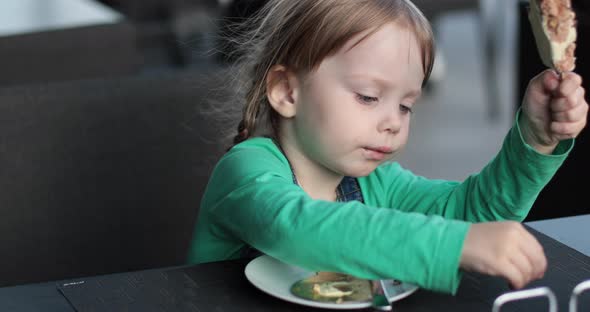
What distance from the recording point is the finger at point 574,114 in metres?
1.21

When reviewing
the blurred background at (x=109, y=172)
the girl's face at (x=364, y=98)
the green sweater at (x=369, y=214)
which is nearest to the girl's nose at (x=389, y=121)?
the girl's face at (x=364, y=98)

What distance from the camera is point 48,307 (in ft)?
3.80

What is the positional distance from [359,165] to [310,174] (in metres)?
0.12

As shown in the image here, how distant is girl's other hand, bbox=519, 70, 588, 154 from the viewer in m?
1.20

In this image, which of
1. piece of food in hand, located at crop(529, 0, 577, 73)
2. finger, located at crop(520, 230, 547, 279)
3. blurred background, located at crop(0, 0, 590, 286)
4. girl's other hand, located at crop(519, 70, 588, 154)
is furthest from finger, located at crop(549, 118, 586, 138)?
blurred background, located at crop(0, 0, 590, 286)

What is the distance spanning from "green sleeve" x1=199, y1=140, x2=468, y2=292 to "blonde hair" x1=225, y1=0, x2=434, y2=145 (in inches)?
8.3

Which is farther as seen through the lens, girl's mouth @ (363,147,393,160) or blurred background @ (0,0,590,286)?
blurred background @ (0,0,590,286)

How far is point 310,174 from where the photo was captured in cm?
140

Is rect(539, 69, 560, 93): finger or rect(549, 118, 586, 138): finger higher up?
rect(539, 69, 560, 93): finger

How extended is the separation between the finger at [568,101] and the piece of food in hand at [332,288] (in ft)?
1.06

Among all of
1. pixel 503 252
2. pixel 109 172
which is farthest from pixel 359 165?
pixel 109 172

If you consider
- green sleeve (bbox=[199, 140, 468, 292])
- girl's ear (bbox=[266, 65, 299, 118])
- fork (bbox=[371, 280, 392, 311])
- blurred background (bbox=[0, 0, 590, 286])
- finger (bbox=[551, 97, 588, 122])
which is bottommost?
blurred background (bbox=[0, 0, 590, 286])

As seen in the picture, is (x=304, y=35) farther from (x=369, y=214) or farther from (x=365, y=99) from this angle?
(x=369, y=214)

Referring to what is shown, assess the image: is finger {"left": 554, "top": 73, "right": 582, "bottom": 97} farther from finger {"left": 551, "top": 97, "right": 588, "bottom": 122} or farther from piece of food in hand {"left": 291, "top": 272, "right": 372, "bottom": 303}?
piece of food in hand {"left": 291, "top": 272, "right": 372, "bottom": 303}
